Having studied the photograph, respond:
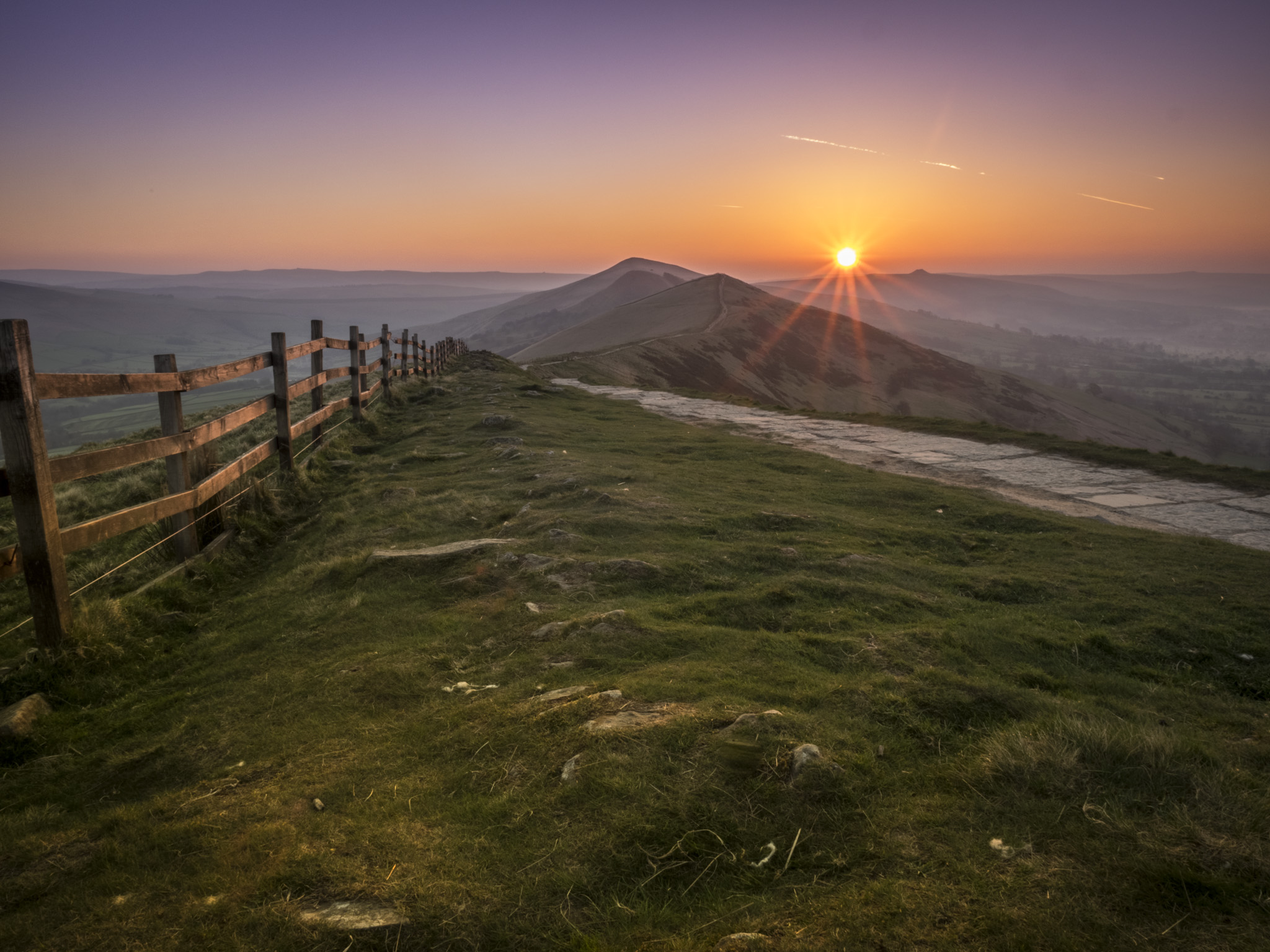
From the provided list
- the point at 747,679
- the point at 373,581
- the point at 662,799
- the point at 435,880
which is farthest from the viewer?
the point at 373,581

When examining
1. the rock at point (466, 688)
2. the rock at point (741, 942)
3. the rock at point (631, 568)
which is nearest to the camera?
the rock at point (741, 942)

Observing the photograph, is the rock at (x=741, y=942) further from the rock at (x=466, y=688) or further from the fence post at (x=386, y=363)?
the fence post at (x=386, y=363)

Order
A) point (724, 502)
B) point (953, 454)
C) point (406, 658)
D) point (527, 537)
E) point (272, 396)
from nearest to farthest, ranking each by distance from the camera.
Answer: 1. point (406, 658)
2. point (527, 537)
3. point (724, 502)
4. point (272, 396)
5. point (953, 454)

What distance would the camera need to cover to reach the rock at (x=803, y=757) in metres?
2.67

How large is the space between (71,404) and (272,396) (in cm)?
20954

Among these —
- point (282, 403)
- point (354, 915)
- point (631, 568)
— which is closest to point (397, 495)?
point (282, 403)

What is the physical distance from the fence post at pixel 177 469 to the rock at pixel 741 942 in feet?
19.7

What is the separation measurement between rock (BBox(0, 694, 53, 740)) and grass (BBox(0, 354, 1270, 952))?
77 mm

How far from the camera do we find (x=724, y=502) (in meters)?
7.92

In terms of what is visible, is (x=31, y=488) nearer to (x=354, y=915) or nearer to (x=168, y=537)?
(x=168, y=537)

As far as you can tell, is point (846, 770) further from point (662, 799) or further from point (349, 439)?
point (349, 439)

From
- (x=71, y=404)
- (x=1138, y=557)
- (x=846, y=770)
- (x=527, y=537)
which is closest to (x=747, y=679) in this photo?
(x=846, y=770)

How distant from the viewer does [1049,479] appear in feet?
35.5

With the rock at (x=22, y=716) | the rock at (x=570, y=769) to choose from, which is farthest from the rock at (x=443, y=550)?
the rock at (x=570, y=769)
